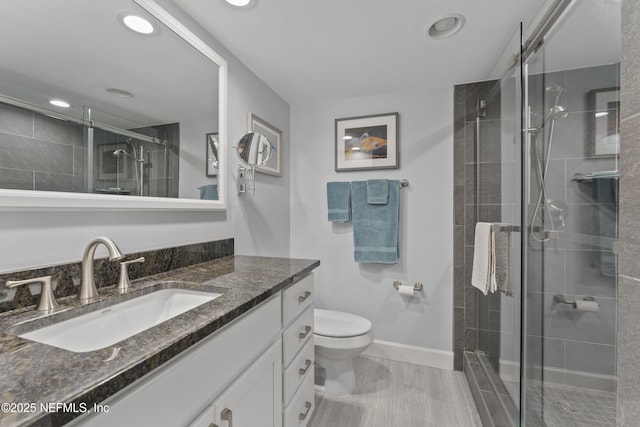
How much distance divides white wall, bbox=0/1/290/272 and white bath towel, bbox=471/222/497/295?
144 cm

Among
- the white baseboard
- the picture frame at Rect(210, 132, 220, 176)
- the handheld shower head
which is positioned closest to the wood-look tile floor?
the white baseboard

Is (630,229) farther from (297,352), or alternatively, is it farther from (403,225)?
(403,225)

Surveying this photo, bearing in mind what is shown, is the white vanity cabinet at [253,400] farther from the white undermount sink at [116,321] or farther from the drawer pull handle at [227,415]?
the white undermount sink at [116,321]

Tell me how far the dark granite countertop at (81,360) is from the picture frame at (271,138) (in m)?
1.24

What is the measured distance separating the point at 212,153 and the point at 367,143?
126 centimetres

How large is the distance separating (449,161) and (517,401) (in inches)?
60.1

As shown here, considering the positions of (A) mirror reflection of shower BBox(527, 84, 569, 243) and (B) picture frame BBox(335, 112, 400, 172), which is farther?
(B) picture frame BBox(335, 112, 400, 172)

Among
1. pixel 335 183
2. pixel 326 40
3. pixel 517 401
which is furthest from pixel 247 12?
pixel 517 401

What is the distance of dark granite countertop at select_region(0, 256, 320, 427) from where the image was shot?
0.38 metres

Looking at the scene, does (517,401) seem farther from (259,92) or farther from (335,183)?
(259,92)

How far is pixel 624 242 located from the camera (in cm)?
57

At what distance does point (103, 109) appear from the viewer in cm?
99

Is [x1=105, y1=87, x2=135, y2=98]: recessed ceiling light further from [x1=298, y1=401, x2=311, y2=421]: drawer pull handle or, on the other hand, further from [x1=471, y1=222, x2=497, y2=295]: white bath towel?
[x1=471, y1=222, x2=497, y2=295]: white bath towel

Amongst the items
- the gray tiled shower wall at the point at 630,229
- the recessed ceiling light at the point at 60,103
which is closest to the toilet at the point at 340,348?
the gray tiled shower wall at the point at 630,229
